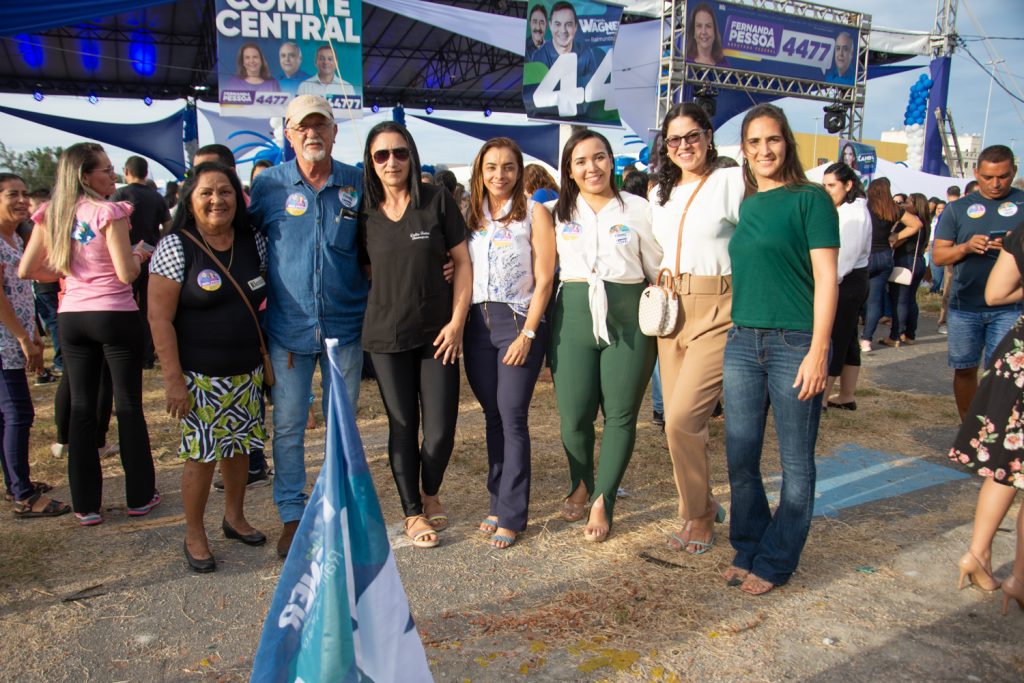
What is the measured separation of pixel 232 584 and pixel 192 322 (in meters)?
1.16

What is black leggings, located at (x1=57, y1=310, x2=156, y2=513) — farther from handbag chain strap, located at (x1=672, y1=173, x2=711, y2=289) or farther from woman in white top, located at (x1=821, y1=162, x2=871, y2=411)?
woman in white top, located at (x1=821, y1=162, x2=871, y2=411)

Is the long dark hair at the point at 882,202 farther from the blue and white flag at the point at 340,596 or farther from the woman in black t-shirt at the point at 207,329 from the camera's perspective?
the blue and white flag at the point at 340,596

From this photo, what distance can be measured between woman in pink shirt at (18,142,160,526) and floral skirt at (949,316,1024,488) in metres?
3.89

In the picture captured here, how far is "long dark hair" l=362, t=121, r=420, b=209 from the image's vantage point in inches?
128

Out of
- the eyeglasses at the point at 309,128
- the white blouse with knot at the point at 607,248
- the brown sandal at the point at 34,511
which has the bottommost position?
the brown sandal at the point at 34,511

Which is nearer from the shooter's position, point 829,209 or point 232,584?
point 829,209

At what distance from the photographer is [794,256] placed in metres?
2.75

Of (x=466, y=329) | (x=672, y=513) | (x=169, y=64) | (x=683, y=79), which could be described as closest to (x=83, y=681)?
(x=466, y=329)

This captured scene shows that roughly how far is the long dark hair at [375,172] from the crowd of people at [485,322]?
1 centimetres

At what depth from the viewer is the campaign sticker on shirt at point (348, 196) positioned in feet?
10.8

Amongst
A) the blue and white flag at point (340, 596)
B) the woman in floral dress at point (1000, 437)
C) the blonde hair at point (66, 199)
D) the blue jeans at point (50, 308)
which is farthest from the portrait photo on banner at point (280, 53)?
the blue and white flag at point (340, 596)

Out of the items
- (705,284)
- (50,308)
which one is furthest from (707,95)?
(705,284)

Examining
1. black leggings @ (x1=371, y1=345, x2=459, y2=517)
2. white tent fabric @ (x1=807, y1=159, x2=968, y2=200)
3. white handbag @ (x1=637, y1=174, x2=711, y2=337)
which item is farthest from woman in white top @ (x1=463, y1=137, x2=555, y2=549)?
white tent fabric @ (x1=807, y1=159, x2=968, y2=200)

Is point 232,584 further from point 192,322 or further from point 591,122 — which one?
point 591,122
